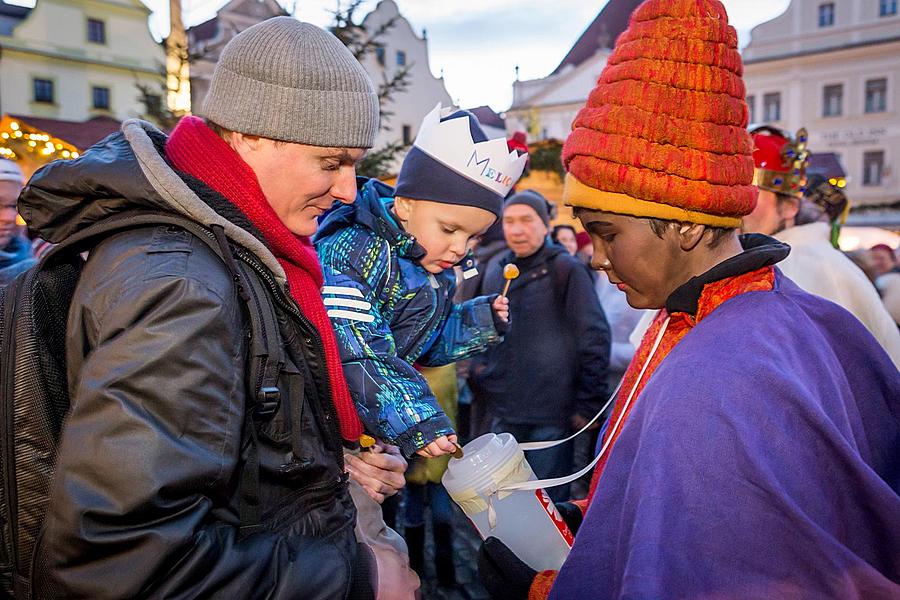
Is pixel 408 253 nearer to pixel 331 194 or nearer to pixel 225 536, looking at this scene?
pixel 331 194

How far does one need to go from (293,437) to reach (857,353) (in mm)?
1327

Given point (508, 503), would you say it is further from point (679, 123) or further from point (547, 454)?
point (547, 454)

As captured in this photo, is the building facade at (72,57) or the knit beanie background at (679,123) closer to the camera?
the knit beanie background at (679,123)

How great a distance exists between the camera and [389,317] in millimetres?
2535

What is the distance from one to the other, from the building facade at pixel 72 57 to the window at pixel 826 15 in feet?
102

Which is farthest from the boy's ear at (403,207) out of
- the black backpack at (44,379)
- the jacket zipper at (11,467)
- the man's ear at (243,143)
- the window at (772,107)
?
the window at (772,107)

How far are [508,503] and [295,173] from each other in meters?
1.08

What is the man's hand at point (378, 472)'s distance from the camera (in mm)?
1950

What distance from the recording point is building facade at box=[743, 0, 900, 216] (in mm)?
30828

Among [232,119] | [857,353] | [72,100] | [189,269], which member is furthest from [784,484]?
[72,100]

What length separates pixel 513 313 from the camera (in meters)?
4.53

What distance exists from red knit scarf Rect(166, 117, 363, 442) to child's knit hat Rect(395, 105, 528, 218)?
1.09m

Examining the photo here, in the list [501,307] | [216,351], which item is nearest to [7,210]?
[501,307]

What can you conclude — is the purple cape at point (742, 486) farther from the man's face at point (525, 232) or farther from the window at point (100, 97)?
the window at point (100, 97)
